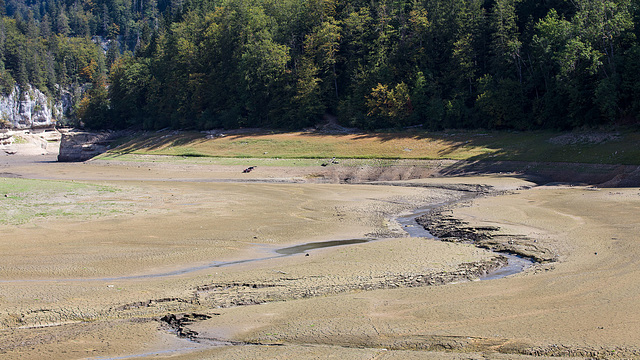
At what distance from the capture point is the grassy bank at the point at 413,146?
120ft

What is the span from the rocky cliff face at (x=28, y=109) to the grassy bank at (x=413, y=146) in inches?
3623

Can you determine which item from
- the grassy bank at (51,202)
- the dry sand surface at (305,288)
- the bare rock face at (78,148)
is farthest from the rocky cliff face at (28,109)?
the dry sand surface at (305,288)

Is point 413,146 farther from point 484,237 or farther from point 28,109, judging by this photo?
point 28,109

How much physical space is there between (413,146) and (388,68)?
1721 cm

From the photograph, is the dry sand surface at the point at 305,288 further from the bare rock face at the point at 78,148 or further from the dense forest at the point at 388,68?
the bare rock face at the point at 78,148

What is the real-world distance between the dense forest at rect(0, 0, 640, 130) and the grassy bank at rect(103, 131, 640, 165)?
170 inches

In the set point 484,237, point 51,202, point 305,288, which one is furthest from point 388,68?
point 305,288

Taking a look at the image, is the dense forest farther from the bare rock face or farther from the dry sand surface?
the dry sand surface

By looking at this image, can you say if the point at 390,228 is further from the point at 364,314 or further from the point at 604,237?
the point at 364,314

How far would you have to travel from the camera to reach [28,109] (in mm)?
140875

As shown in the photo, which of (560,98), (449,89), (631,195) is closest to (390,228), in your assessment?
(631,195)

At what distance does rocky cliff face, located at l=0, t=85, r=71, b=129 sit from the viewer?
13475 cm

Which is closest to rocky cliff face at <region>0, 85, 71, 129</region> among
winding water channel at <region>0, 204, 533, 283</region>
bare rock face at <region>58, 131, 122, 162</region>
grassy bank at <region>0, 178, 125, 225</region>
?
bare rock face at <region>58, 131, 122, 162</region>

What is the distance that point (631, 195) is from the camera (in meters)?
24.2
